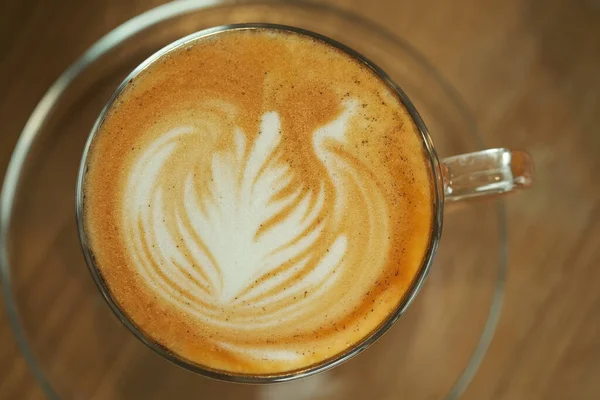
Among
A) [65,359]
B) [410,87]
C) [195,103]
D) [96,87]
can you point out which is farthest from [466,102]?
[65,359]

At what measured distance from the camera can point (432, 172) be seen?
65 cm

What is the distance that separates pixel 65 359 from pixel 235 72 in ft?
1.42

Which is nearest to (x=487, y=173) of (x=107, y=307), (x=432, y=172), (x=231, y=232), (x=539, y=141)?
(x=432, y=172)

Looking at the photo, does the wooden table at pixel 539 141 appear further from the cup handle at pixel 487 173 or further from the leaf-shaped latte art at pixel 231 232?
the leaf-shaped latte art at pixel 231 232

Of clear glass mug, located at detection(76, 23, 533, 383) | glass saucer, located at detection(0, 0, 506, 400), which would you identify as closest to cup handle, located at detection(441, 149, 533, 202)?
clear glass mug, located at detection(76, 23, 533, 383)

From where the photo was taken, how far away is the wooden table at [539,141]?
81 centimetres

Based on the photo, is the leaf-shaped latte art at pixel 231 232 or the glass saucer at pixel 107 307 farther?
the glass saucer at pixel 107 307

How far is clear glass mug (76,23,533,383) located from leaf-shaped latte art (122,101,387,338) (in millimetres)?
50

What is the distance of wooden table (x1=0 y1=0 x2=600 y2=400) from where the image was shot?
81 cm

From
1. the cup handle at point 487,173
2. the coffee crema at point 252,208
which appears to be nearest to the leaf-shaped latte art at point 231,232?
the coffee crema at point 252,208

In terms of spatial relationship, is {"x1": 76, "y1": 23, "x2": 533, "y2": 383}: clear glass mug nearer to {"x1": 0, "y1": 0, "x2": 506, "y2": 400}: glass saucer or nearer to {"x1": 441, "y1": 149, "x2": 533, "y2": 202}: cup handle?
{"x1": 441, "y1": 149, "x2": 533, "y2": 202}: cup handle

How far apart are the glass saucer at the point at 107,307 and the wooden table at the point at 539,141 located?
26 millimetres

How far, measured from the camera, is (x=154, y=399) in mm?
758

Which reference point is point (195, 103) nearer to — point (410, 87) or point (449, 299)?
point (410, 87)
